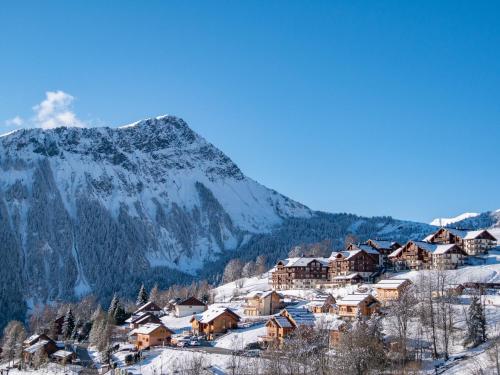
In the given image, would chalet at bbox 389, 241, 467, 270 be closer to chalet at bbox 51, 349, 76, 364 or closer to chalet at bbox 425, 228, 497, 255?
chalet at bbox 425, 228, 497, 255

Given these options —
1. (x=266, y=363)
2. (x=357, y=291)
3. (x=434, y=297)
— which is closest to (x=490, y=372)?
(x=266, y=363)

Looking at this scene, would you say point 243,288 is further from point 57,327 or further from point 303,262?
point 57,327

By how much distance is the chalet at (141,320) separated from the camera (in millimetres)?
108825

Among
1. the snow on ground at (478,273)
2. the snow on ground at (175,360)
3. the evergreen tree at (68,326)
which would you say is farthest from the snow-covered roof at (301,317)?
the evergreen tree at (68,326)

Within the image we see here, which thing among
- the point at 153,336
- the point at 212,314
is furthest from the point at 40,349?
the point at 212,314

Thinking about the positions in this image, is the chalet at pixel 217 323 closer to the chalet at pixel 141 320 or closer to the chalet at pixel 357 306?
the chalet at pixel 141 320

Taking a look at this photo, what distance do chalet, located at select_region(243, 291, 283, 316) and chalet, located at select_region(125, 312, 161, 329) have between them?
52.5 feet

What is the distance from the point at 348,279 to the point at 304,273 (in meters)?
15.5

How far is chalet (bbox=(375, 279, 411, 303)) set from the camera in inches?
3773

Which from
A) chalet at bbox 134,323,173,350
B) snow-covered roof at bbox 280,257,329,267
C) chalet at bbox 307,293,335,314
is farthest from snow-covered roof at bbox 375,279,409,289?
snow-covered roof at bbox 280,257,329,267

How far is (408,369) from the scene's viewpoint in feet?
214

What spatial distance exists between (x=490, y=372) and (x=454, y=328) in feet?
55.3

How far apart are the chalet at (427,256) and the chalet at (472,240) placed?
297 inches

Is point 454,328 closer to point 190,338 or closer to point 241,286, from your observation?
point 190,338
